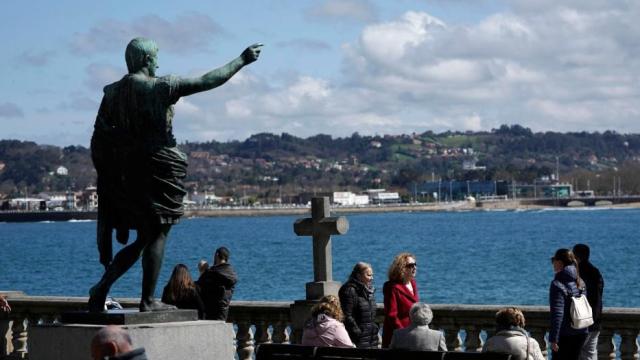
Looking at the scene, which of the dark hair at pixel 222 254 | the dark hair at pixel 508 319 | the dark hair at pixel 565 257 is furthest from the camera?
the dark hair at pixel 222 254

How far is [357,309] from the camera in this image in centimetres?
1130

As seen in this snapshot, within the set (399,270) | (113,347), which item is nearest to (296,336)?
(399,270)

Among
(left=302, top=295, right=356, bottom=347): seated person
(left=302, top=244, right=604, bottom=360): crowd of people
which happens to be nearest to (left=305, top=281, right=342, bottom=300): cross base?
(left=302, top=244, right=604, bottom=360): crowd of people

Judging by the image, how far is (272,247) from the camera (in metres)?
102

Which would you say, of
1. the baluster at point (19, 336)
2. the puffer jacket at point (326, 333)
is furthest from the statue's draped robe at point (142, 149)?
the baluster at point (19, 336)

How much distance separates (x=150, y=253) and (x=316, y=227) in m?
4.54

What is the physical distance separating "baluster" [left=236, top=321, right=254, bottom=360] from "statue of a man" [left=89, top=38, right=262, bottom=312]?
184 inches

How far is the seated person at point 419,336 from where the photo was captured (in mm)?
9555

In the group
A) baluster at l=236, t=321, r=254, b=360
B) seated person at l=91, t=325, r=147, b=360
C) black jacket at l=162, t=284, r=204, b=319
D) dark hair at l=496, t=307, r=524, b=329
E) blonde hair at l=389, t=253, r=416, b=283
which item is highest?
blonde hair at l=389, t=253, r=416, b=283

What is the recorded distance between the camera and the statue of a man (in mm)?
8898

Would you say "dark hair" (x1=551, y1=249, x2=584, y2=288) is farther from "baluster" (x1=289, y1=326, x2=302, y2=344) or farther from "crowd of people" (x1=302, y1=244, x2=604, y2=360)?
"baluster" (x1=289, y1=326, x2=302, y2=344)

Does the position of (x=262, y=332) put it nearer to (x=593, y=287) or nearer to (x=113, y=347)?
(x=593, y=287)

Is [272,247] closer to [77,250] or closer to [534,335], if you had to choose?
[77,250]

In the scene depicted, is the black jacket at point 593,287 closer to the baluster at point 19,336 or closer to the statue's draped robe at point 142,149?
the statue's draped robe at point 142,149
